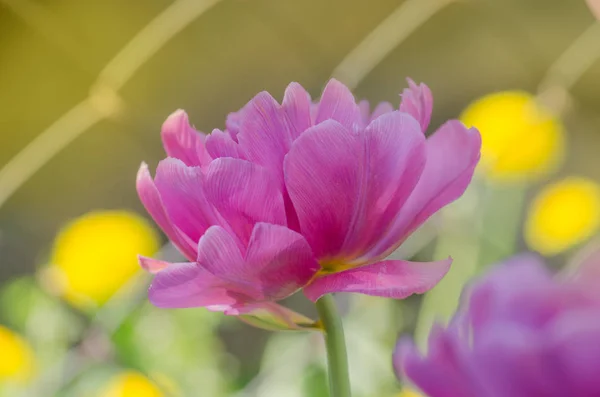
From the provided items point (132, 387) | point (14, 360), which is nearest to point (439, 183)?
point (132, 387)

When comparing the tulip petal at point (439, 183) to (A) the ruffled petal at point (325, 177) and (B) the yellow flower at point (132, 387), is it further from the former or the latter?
(B) the yellow flower at point (132, 387)

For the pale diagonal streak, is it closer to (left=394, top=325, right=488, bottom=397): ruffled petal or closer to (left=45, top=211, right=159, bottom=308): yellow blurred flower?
(left=45, top=211, right=159, bottom=308): yellow blurred flower

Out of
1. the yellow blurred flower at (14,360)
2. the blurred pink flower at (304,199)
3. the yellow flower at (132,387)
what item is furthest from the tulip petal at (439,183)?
the yellow blurred flower at (14,360)

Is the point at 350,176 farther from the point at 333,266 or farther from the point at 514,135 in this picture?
the point at 514,135

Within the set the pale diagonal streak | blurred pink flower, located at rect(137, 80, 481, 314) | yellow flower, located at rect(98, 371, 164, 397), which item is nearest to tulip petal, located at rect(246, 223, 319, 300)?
blurred pink flower, located at rect(137, 80, 481, 314)

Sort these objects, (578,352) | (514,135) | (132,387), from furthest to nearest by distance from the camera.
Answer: (514,135) → (132,387) → (578,352)

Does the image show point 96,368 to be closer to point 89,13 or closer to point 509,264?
point 89,13

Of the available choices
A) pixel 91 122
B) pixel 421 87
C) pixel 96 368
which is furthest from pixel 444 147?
pixel 91 122
